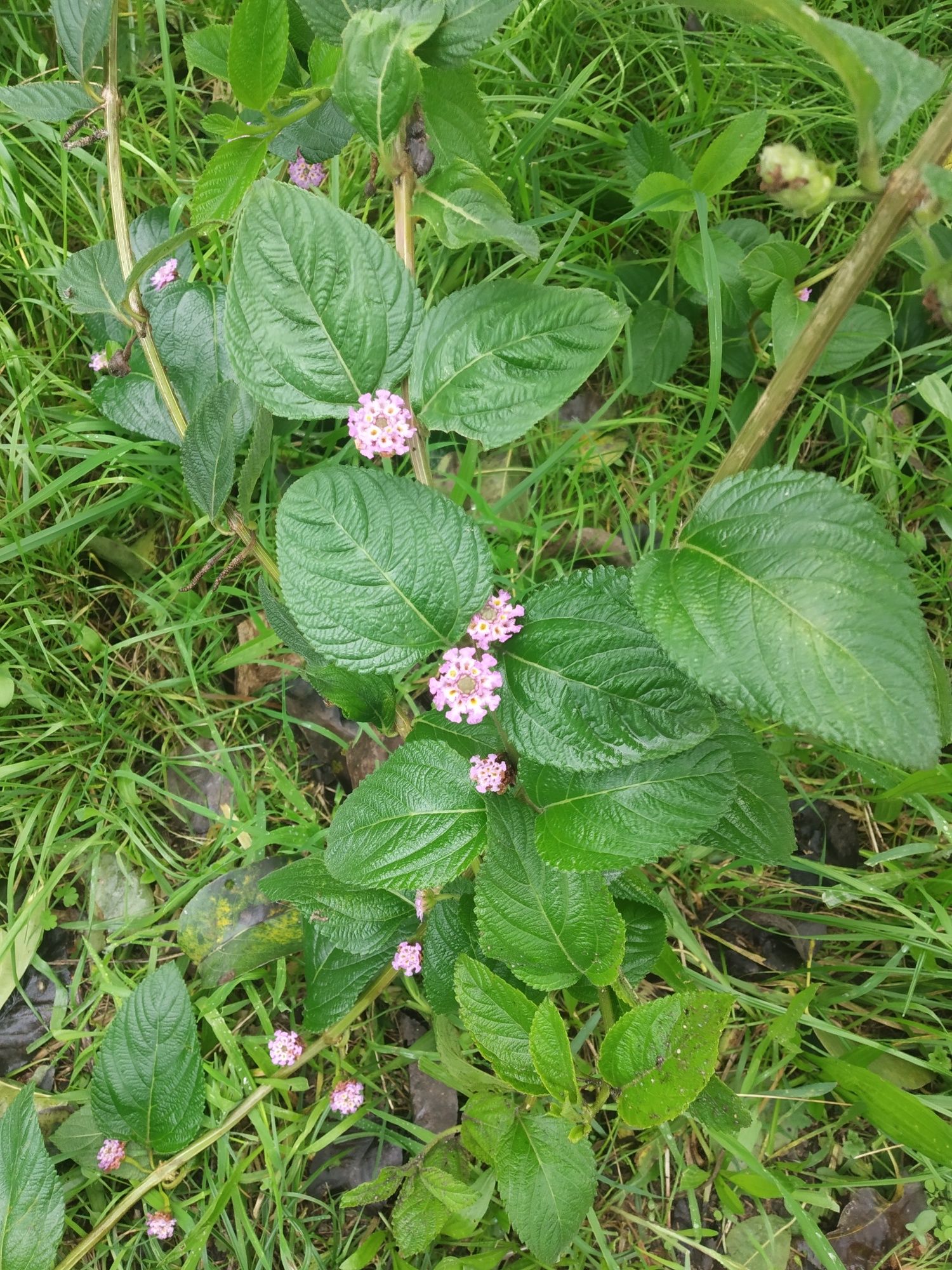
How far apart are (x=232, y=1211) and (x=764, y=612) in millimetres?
1610

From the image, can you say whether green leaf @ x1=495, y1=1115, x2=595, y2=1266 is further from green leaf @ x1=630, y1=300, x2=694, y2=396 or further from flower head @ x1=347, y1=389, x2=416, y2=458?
green leaf @ x1=630, y1=300, x2=694, y2=396

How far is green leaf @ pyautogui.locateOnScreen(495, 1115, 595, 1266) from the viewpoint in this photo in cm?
126

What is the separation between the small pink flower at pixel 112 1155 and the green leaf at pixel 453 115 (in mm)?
1770

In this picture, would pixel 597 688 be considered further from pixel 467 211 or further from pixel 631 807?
pixel 467 211

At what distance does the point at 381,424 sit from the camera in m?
1.10

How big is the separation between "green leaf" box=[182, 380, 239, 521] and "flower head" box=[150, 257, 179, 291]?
51cm

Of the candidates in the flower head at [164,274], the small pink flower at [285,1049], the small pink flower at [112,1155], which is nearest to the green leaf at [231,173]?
the flower head at [164,274]

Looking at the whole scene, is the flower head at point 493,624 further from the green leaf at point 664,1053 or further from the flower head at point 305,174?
the flower head at point 305,174

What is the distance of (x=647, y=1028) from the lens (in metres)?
1.20

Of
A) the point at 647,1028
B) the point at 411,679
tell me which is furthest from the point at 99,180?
the point at 647,1028

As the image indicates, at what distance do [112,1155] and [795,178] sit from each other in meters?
1.85

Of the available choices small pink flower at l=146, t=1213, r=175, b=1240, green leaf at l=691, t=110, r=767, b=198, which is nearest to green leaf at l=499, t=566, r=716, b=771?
green leaf at l=691, t=110, r=767, b=198

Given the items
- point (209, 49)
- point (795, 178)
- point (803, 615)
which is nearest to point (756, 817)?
point (803, 615)

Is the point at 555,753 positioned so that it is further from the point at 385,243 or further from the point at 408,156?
the point at 408,156
